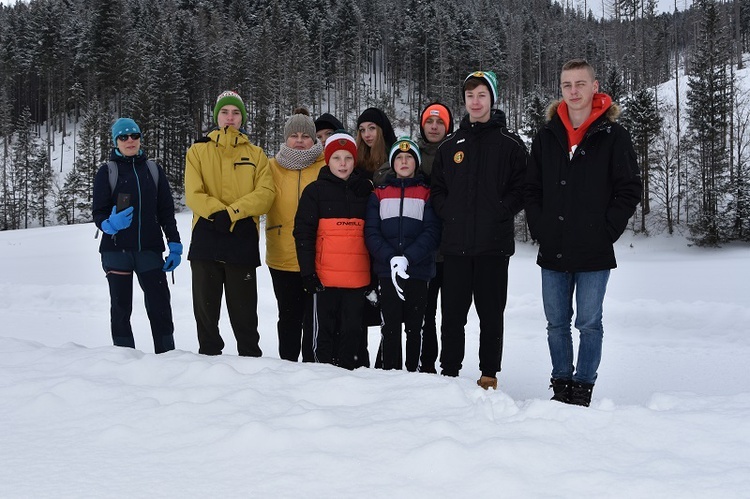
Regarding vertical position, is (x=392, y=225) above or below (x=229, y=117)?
below

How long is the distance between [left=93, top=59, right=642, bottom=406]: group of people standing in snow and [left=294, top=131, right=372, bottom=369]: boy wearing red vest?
0.4 inches

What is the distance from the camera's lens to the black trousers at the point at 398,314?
3895mm

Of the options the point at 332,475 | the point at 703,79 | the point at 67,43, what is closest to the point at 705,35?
the point at 703,79

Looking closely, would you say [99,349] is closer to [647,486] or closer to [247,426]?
[247,426]

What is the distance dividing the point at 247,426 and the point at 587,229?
2388 millimetres

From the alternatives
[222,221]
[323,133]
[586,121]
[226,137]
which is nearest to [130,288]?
[222,221]

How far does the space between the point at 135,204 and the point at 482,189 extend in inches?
115

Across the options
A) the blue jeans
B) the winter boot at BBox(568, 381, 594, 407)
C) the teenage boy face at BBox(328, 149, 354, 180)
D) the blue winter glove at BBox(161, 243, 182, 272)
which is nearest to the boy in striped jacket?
the teenage boy face at BBox(328, 149, 354, 180)

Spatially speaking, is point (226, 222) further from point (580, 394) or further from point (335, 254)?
point (580, 394)

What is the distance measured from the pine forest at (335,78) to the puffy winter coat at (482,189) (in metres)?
25.4

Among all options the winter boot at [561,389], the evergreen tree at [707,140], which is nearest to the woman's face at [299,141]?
the winter boot at [561,389]

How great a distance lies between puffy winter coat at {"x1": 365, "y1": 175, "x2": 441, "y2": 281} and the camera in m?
3.84

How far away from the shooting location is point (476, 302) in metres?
3.69

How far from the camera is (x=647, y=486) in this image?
1751 mm
